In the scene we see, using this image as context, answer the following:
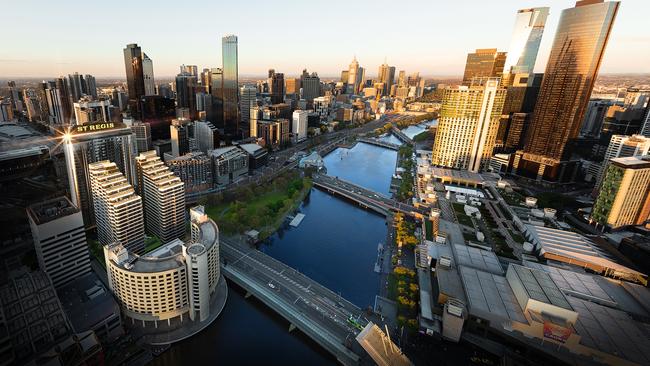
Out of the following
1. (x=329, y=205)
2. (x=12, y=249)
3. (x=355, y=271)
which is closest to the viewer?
(x=12, y=249)

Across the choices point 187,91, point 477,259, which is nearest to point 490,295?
point 477,259

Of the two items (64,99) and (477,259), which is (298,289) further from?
(64,99)

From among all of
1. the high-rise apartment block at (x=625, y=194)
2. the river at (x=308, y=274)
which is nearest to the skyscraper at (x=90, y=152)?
the river at (x=308, y=274)

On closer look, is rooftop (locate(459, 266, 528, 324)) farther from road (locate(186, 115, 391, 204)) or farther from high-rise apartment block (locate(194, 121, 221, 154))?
high-rise apartment block (locate(194, 121, 221, 154))

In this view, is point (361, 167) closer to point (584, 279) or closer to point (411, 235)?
point (411, 235)

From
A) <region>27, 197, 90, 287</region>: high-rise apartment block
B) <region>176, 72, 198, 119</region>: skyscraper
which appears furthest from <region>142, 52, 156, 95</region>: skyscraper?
<region>27, 197, 90, 287</region>: high-rise apartment block

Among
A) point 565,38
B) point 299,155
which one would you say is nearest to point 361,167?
point 299,155
